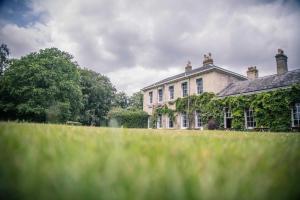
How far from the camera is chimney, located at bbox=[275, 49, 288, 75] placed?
16.8 m

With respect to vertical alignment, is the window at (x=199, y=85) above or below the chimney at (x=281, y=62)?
below

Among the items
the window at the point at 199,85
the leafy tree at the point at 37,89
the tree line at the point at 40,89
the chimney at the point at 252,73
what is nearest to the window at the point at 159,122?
the window at the point at 199,85

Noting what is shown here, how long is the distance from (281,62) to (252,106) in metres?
5.44

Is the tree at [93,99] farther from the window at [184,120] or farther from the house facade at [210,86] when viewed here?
the window at [184,120]

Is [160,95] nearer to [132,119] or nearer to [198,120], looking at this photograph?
[132,119]

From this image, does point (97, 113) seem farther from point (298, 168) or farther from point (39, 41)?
point (298, 168)

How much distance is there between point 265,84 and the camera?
51.9 ft

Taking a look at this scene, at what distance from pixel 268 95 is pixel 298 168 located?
50.7ft

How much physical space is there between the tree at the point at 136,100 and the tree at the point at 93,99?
36.6 feet

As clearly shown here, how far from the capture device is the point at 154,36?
23.7m

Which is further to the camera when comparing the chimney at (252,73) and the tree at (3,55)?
the tree at (3,55)

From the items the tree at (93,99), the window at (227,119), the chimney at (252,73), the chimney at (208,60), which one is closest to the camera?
the window at (227,119)

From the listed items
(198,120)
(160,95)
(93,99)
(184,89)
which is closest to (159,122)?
(160,95)

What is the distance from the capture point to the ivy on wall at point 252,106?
13.4m
